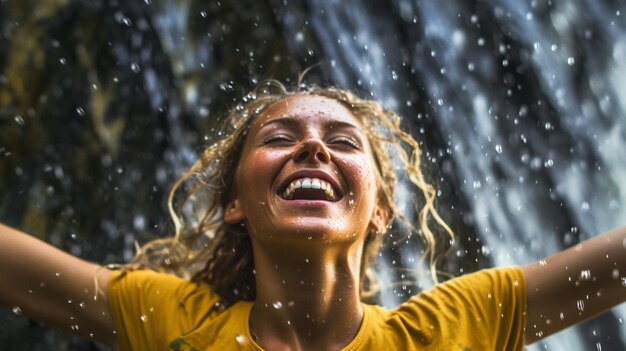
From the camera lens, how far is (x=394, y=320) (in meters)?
2.40

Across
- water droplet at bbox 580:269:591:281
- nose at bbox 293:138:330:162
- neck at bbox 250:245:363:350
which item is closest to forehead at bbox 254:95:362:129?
nose at bbox 293:138:330:162

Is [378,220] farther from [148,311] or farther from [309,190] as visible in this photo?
[148,311]

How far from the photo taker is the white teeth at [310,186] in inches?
92.2

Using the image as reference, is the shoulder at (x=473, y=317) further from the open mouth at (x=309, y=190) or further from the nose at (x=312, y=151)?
the nose at (x=312, y=151)

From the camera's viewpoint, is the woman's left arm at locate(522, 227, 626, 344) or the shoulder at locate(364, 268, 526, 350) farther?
the shoulder at locate(364, 268, 526, 350)

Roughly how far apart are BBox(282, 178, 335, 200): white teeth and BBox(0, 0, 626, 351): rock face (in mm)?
1945

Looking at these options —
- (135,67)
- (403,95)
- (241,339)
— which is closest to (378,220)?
(241,339)

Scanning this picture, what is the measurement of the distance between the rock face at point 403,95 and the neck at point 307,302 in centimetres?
183

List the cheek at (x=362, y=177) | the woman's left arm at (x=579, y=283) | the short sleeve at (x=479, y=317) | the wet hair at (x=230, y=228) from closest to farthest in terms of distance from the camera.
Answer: the woman's left arm at (x=579, y=283)
the short sleeve at (x=479, y=317)
the cheek at (x=362, y=177)
the wet hair at (x=230, y=228)

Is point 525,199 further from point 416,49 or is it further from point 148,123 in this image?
point 148,123

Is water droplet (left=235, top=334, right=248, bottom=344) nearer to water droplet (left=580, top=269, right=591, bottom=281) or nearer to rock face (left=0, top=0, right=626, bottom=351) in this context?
water droplet (left=580, top=269, right=591, bottom=281)

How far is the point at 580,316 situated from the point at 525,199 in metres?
2.44

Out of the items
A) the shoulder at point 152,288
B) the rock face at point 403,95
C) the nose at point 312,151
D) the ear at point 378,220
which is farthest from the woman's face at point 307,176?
the rock face at point 403,95

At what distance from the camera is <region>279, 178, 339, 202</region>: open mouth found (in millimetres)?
2342
